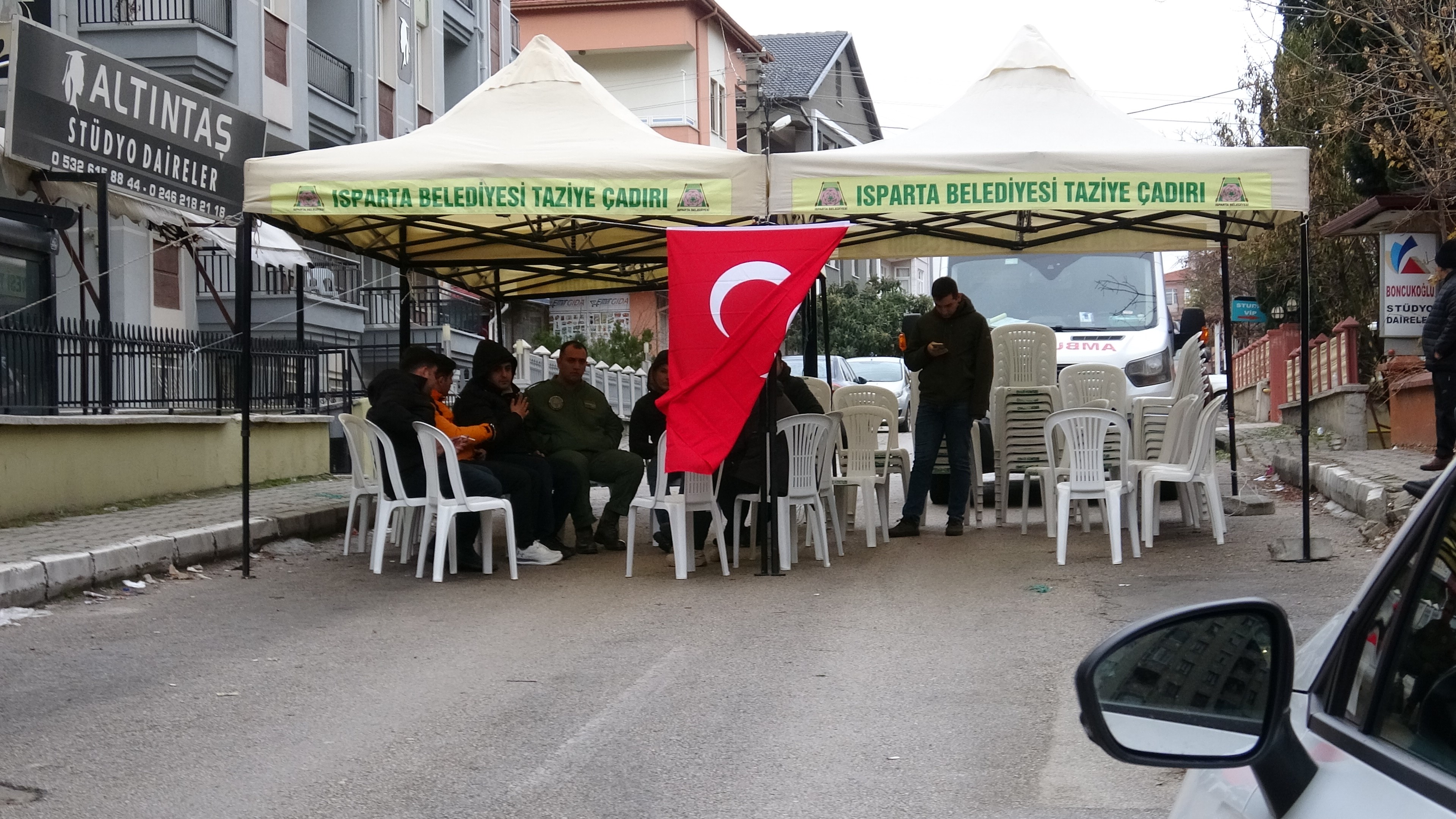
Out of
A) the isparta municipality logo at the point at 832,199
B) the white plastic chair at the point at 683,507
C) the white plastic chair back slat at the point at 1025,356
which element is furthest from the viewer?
the white plastic chair back slat at the point at 1025,356

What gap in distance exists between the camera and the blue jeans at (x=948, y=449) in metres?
11.5

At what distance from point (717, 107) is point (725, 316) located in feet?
141

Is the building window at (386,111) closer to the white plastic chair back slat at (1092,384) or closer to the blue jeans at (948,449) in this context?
the white plastic chair back slat at (1092,384)

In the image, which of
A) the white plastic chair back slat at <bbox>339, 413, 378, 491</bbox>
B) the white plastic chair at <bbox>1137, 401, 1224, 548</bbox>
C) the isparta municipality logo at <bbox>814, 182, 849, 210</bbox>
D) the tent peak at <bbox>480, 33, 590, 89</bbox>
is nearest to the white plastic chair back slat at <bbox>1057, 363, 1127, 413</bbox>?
the white plastic chair at <bbox>1137, 401, 1224, 548</bbox>

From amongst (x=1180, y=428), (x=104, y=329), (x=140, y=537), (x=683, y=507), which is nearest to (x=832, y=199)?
(x=683, y=507)

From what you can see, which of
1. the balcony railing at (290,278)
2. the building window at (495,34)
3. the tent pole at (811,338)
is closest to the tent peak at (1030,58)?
the tent pole at (811,338)

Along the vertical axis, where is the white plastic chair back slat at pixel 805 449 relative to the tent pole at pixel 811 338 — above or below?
below

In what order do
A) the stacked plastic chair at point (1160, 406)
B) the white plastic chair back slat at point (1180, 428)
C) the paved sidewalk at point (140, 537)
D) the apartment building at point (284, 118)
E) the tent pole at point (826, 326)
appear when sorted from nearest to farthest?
the paved sidewalk at point (140, 537), the white plastic chair back slat at point (1180, 428), the stacked plastic chair at point (1160, 406), the tent pole at point (826, 326), the apartment building at point (284, 118)

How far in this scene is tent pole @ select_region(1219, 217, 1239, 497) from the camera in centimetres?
1225

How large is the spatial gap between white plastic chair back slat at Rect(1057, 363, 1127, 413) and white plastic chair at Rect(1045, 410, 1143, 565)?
6.94 feet

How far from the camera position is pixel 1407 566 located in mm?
1778

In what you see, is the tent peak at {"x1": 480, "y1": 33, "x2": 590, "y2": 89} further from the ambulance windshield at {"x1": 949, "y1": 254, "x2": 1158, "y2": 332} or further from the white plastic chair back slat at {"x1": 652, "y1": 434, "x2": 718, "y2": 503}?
the ambulance windshield at {"x1": 949, "y1": 254, "x2": 1158, "y2": 332}

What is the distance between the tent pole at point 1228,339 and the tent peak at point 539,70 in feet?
17.5

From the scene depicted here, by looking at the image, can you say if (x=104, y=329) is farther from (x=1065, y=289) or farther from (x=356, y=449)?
(x=1065, y=289)
